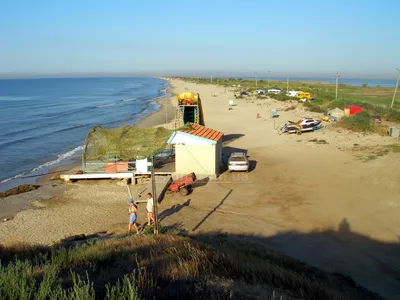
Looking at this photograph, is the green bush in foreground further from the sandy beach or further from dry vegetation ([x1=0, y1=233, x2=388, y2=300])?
dry vegetation ([x1=0, y1=233, x2=388, y2=300])

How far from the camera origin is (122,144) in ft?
67.6

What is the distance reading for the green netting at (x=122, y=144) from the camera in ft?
65.8

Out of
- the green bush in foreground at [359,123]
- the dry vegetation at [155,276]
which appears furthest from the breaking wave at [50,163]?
the green bush in foreground at [359,123]

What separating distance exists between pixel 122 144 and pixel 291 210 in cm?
1001

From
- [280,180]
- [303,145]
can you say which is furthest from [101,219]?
[303,145]

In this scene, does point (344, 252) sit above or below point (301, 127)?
below

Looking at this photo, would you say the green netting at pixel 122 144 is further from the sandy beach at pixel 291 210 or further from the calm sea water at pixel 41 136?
the calm sea water at pixel 41 136

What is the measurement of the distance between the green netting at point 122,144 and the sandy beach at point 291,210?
64.7 inches

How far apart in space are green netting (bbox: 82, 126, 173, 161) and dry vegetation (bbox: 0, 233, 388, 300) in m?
10.8

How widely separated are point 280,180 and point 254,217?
16.3 ft

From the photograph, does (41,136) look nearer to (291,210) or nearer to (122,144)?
(122,144)

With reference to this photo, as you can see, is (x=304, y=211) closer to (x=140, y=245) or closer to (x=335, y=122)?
(x=140, y=245)

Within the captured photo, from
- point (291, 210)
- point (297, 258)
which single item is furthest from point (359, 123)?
point (297, 258)

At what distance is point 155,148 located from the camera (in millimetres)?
19797
